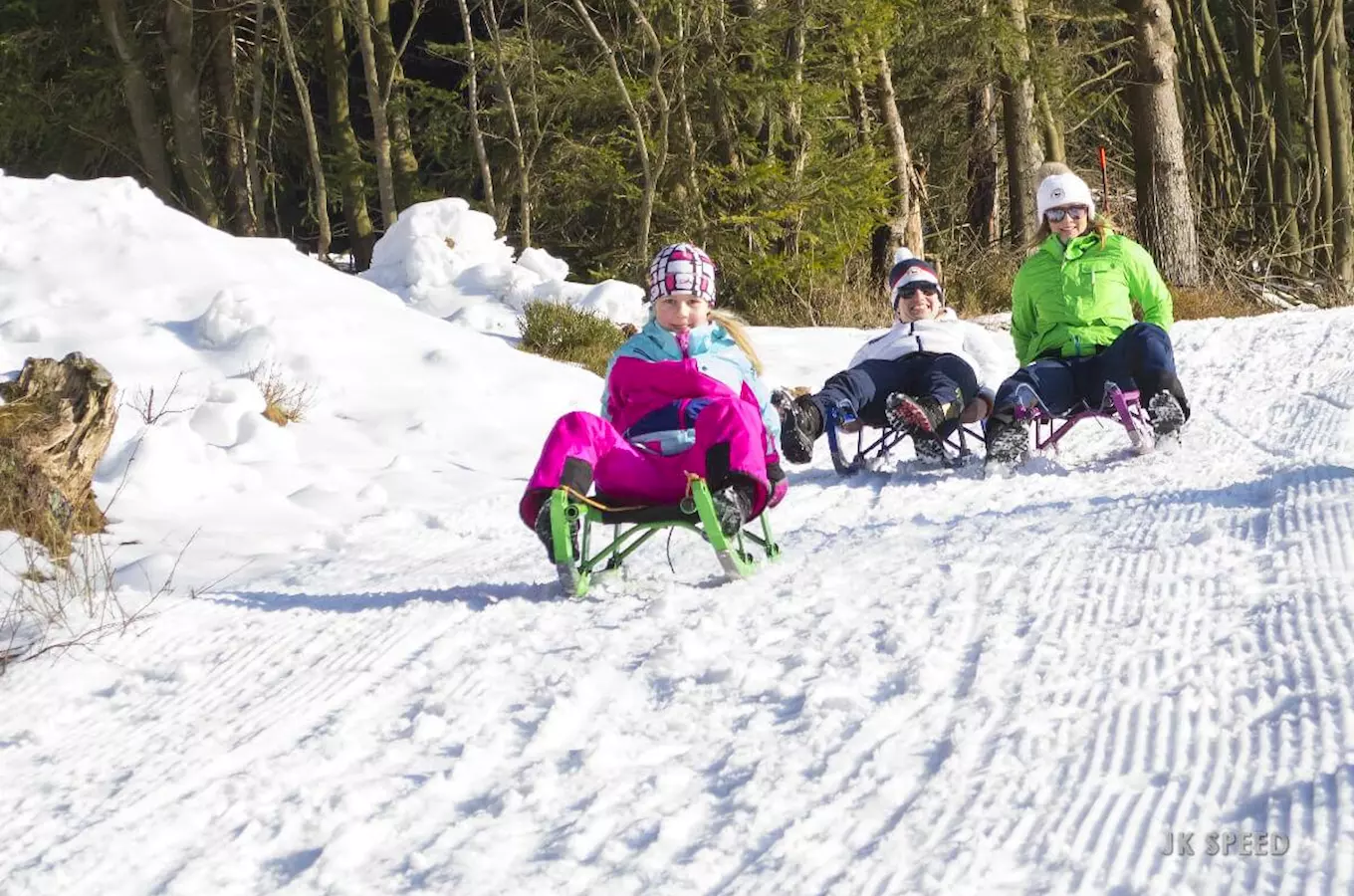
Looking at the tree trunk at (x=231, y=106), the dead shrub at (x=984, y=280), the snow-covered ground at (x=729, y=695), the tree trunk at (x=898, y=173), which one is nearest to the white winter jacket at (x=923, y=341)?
the snow-covered ground at (x=729, y=695)

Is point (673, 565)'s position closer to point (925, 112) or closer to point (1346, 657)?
point (1346, 657)

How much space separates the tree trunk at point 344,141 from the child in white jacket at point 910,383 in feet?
32.9

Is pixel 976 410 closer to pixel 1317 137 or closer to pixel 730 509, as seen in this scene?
pixel 730 509

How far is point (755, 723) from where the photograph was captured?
2.95 meters

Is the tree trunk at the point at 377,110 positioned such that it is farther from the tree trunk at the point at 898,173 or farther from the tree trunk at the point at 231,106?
the tree trunk at the point at 898,173

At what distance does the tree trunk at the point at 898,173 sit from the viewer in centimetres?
1367

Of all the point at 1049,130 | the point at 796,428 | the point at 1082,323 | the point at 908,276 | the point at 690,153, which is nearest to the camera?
the point at 796,428

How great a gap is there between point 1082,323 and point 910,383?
2.84 feet

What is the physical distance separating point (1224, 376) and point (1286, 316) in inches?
102

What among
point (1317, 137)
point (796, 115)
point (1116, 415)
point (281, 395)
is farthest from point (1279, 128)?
point (281, 395)

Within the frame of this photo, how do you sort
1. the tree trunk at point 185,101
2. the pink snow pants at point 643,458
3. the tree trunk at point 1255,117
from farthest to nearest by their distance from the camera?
the tree trunk at point 1255,117
the tree trunk at point 185,101
the pink snow pants at point 643,458

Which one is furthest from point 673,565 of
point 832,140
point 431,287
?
point 832,140

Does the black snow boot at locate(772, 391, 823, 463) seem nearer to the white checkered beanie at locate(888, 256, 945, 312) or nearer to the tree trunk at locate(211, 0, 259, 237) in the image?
the white checkered beanie at locate(888, 256, 945, 312)

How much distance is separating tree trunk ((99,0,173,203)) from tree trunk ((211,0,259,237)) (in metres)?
0.78
